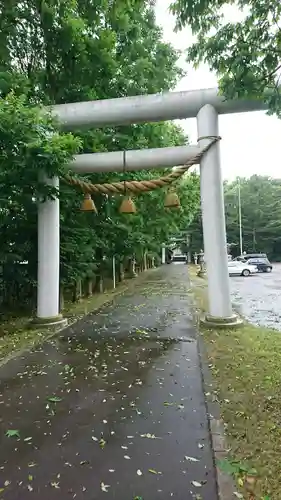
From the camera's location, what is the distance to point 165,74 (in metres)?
10.1

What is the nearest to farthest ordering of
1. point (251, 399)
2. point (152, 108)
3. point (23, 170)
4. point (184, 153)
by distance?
point (251, 399)
point (23, 170)
point (152, 108)
point (184, 153)

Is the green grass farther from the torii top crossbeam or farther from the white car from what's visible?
the white car

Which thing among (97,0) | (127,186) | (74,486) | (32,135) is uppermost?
(97,0)

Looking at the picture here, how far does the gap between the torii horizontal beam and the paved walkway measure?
3624 mm

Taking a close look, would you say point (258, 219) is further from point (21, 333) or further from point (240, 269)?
point (21, 333)

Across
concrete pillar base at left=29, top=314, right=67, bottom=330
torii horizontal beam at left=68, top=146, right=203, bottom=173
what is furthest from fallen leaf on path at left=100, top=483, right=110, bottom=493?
torii horizontal beam at left=68, top=146, right=203, bottom=173

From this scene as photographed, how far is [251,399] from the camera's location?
3.97 metres

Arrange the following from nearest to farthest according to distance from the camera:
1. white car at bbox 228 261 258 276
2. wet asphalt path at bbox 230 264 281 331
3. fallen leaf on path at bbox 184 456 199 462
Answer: fallen leaf on path at bbox 184 456 199 462, wet asphalt path at bbox 230 264 281 331, white car at bbox 228 261 258 276

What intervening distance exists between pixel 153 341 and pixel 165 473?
160 inches

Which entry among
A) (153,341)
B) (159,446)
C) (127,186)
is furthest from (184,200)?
(159,446)

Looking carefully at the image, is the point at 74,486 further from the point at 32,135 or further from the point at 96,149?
the point at 96,149

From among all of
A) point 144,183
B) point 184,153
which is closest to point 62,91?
point 144,183

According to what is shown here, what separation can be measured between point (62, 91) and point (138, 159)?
3.18 m

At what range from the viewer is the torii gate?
23.3 ft
